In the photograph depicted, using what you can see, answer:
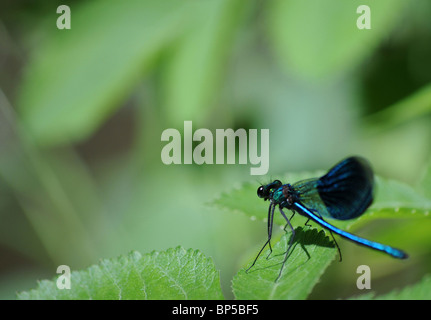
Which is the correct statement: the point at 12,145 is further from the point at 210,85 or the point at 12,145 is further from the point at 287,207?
the point at 287,207

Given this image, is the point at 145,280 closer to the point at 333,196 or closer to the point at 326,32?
the point at 333,196

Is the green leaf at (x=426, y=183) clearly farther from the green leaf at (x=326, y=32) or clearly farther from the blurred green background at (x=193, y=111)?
the green leaf at (x=326, y=32)

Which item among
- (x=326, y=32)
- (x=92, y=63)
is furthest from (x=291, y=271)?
(x=92, y=63)

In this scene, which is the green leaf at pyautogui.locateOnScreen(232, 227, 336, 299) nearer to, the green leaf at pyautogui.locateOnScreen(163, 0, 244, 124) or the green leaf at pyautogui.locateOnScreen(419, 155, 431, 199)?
the green leaf at pyautogui.locateOnScreen(419, 155, 431, 199)

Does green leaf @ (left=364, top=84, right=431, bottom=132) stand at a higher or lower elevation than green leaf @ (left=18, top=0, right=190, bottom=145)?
lower

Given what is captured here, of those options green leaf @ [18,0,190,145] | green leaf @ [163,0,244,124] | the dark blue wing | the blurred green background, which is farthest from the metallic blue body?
green leaf @ [18,0,190,145]

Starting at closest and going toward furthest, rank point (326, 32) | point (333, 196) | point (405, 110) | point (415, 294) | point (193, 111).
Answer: point (415, 294)
point (333, 196)
point (326, 32)
point (405, 110)
point (193, 111)
